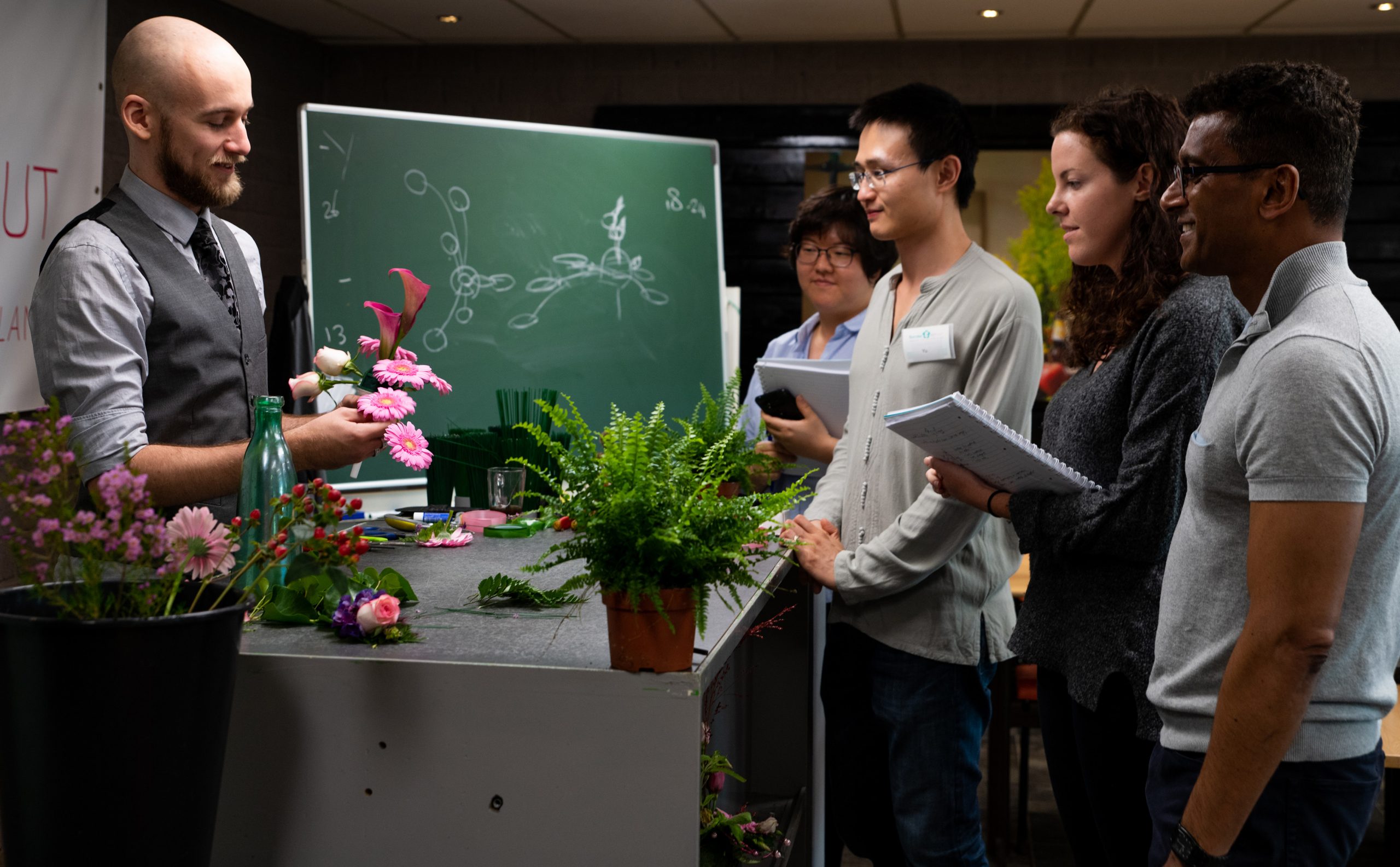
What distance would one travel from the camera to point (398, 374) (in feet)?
4.53

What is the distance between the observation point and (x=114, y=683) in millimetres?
822

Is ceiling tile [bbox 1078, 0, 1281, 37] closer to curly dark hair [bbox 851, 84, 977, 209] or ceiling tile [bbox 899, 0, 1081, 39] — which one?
ceiling tile [bbox 899, 0, 1081, 39]

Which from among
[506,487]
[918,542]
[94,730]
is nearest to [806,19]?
[506,487]

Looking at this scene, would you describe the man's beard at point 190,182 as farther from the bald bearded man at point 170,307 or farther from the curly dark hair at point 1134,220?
the curly dark hair at point 1134,220

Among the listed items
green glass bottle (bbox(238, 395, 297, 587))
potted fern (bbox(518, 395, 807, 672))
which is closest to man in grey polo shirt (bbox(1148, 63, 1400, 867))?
potted fern (bbox(518, 395, 807, 672))

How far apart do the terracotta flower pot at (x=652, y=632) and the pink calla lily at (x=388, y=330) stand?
547 mm

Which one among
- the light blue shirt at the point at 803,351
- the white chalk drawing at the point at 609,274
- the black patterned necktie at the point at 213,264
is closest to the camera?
the black patterned necktie at the point at 213,264

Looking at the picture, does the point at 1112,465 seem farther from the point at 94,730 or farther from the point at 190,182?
the point at 190,182

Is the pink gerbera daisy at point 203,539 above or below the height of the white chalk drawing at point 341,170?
below

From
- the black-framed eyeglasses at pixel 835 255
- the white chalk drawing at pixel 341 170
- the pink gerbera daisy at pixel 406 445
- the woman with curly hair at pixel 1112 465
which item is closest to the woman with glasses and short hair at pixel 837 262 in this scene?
the black-framed eyeglasses at pixel 835 255

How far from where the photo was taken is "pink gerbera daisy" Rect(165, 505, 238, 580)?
37.7 inches

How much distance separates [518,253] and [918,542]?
6.62 feet

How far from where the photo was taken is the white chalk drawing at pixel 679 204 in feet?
12.0

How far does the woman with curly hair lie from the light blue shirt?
841 millimetres
